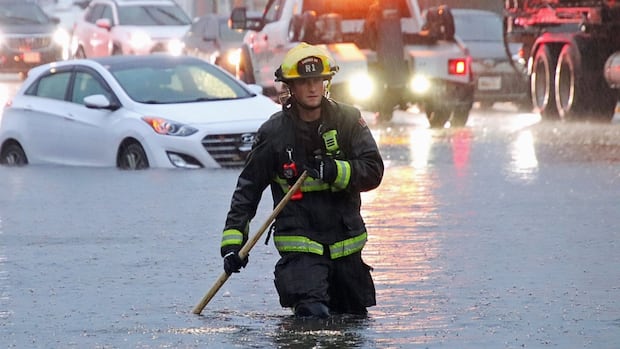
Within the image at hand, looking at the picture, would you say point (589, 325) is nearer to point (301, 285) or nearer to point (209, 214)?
point (301, 285)

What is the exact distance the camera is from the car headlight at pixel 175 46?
1444 inches

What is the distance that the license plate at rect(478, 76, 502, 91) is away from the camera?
29.0m

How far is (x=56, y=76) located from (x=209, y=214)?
6300 mm

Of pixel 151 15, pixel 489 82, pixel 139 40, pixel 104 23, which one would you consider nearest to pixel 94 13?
pixel 151 15

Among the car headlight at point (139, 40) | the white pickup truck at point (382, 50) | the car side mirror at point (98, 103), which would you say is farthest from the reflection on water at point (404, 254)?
the car headlight at point (139, 40)

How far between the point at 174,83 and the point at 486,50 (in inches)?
435

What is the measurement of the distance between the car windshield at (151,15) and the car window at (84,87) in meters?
17.7

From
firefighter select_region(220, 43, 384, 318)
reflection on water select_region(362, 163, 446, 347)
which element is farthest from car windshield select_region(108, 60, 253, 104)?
firefighter select_region(220, 43, 384, 318)

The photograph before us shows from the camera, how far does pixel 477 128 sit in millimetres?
24641

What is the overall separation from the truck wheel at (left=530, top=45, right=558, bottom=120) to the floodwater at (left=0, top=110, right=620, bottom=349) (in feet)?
24.2

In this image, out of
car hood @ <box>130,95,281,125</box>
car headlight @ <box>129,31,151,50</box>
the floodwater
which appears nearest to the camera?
the floodwater

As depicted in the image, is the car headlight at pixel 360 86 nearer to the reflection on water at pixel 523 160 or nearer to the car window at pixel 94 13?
the reflection on water at pixel 523 160

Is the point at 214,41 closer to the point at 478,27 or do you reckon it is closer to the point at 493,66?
the point at 478,27

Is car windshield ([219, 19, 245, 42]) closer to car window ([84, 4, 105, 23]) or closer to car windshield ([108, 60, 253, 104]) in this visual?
car window ([84, 4, 105, 23])
